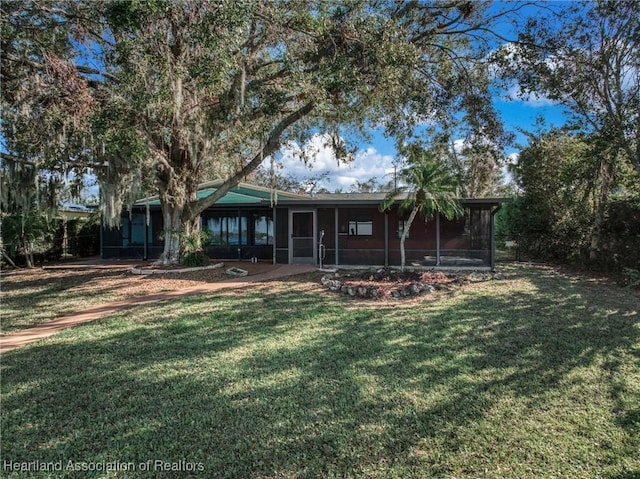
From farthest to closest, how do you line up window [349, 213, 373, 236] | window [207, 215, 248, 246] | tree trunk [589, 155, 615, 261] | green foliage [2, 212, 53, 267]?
window [207, 215, 248, 246], window [349, 213, 373, 236], green foliage [2, 212, 53, 267], tree trunk [589, 155, 615, 261]

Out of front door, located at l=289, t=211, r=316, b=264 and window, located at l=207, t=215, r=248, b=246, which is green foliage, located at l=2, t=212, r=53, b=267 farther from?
front door, located at l=289, t=211, r=316, b=264

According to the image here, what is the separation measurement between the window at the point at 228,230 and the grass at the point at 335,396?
917 centimetres

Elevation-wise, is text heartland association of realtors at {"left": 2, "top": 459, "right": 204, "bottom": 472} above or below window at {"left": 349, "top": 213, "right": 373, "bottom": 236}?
below

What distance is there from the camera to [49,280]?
409 inches

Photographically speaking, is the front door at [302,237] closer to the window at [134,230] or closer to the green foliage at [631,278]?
the window at [134,230]

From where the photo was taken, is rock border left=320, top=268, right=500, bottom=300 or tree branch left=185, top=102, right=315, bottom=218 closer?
rock border left=320, top=268, right=500, bottom=300

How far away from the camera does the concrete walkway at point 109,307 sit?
5319mm

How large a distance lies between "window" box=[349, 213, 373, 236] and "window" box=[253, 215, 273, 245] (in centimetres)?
353

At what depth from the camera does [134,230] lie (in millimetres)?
15812

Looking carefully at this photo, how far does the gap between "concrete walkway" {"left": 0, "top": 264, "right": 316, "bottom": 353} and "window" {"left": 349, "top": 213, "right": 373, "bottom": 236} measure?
275 centimetres

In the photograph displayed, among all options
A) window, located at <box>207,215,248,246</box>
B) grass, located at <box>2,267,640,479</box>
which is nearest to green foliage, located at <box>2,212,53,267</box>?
window, located at <box>207,215,248,246</box>

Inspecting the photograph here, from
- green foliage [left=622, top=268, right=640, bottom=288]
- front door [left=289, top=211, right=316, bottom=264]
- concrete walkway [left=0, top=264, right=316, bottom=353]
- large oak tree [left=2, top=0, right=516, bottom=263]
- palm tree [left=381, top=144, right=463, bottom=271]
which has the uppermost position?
large oak tree [left=2, top=0, right=516, bottom=263]

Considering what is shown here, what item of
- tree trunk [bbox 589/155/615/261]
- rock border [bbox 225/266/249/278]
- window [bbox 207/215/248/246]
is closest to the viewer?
rock border [bbox 225/266/249/278]

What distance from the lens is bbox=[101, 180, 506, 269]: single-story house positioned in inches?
480
